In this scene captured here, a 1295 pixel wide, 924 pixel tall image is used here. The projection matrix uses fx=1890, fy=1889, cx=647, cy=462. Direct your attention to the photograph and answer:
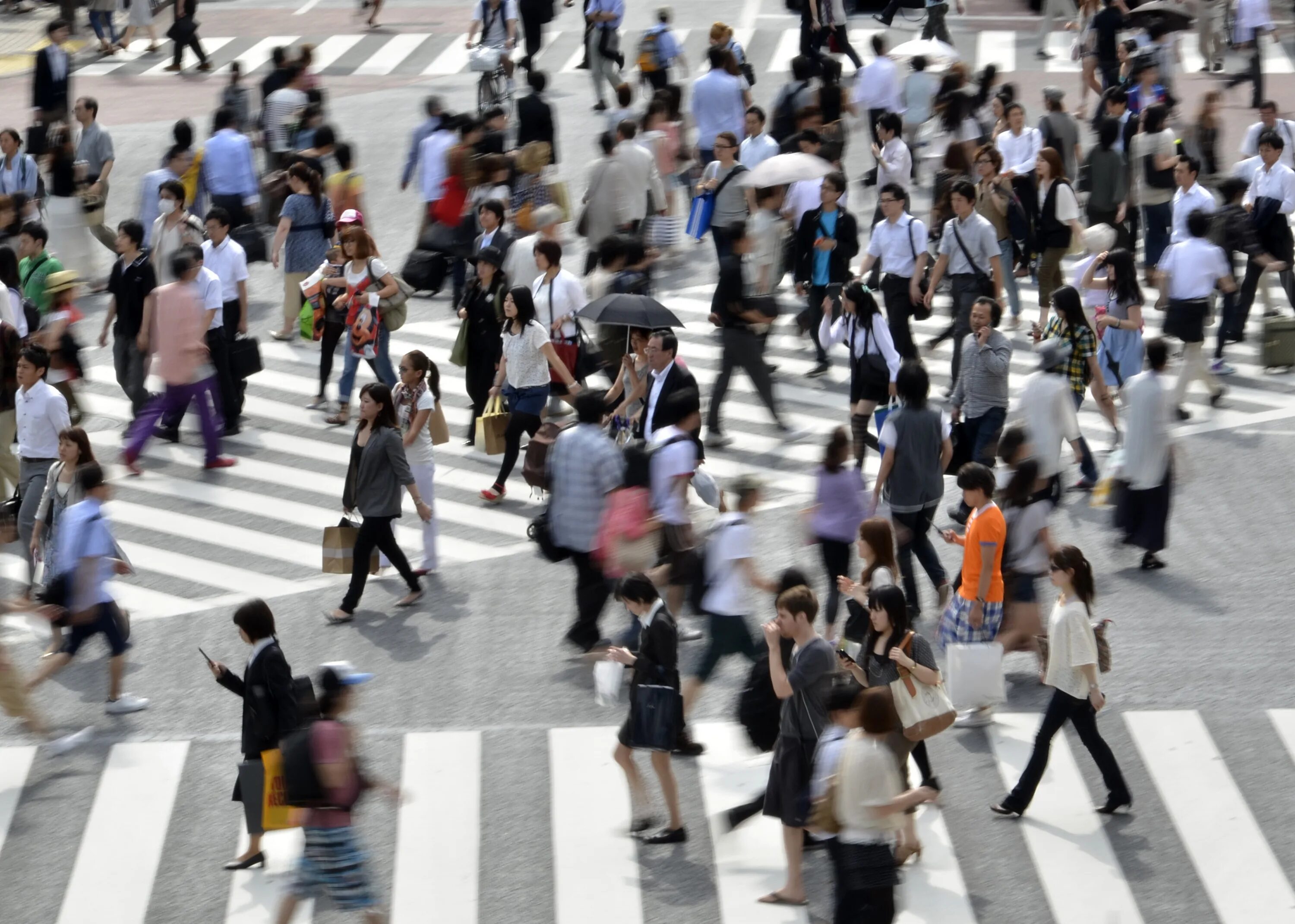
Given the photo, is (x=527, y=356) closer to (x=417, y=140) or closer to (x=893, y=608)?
(x=893, y=608)

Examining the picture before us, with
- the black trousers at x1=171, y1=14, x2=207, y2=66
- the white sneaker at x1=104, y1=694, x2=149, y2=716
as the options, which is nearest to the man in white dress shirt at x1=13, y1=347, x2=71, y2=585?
the white sneaker at x1=104, y1=694, x2=149, y2=716

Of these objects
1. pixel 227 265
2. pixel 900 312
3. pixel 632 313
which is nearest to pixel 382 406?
pixel 632 313

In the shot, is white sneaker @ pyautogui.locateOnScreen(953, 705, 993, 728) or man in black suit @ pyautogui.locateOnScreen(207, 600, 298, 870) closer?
man in black suit @ pyautogui.locateOnScreen(207, 600, 298, 870)

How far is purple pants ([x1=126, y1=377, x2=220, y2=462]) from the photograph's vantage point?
1480 centimetres

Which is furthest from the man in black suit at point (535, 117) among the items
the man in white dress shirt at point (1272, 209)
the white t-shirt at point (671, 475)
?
the white t-shirt at point (671, 475)

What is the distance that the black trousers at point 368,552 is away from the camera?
12.2 metres

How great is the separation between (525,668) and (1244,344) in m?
A: 9.11

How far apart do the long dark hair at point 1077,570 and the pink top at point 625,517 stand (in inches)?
103

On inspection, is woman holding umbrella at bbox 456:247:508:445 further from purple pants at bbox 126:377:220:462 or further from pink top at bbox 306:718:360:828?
pink top at bbox 306:718:360:828

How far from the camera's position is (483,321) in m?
14.9

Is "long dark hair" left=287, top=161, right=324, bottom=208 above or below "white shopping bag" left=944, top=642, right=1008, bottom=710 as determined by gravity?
above

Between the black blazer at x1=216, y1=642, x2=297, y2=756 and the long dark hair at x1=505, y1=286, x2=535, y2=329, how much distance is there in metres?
4.80

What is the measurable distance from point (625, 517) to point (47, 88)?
46.6 feet

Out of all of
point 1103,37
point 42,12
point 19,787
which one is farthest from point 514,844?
point 42,12
